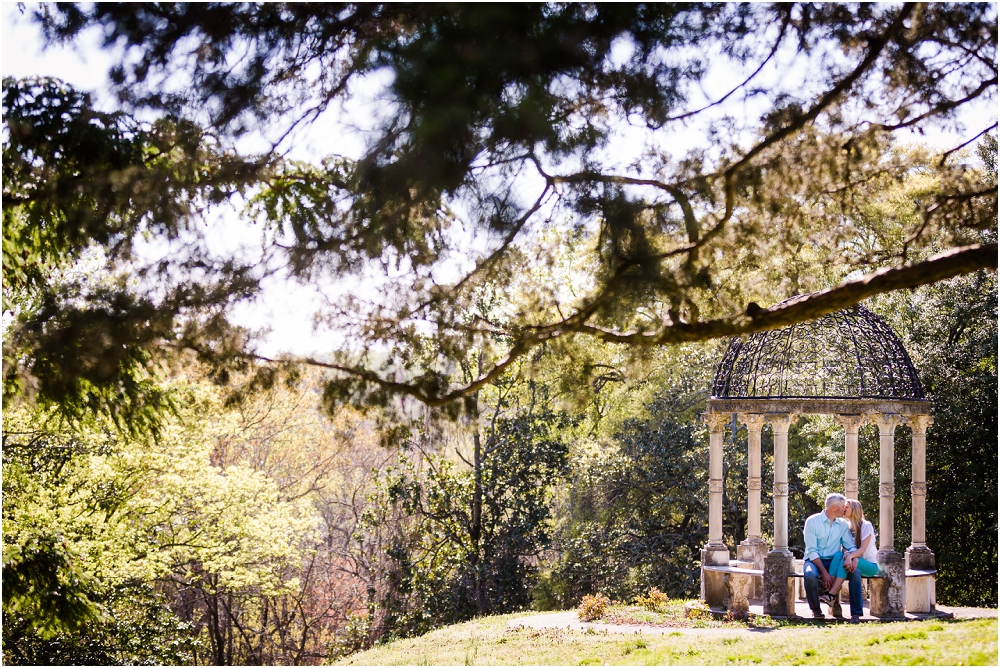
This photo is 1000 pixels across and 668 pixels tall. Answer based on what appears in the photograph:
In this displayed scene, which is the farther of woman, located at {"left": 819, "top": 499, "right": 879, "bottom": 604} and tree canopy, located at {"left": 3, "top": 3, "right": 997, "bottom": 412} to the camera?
woman, located at {"left": 819, "top": 499, "right": 879, "bottom": 604}

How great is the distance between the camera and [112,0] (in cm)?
510

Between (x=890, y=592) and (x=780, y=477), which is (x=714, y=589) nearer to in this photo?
(x=780, y=477)

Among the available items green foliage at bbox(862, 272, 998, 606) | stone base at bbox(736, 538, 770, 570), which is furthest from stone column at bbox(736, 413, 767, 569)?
green foliage at bbox(862, 272, 998, 606)

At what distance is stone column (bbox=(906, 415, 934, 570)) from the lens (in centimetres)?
1053

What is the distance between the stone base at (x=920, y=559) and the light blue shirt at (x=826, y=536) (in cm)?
136

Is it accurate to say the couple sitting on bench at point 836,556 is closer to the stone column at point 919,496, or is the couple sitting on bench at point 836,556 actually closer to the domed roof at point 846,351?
the stone column at point 919,496

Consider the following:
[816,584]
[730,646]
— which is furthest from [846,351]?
[730,646]

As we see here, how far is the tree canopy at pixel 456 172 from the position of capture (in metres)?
4.88

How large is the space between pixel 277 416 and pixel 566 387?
15568 mm

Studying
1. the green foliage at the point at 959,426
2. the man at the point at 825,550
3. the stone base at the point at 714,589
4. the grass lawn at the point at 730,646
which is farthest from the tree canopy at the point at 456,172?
the green foliage at the point at 959,426

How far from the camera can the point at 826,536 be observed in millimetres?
9758

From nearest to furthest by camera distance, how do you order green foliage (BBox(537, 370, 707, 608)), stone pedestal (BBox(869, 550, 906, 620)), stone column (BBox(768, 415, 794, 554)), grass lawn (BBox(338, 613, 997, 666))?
grass lawn (BBox(338, 613, 997, 666)), stone pedestal (BBox(869, 550, 906, 620)), stone column (BBox(768, 415, 794, 554)), green foliage (BBox(537, 370, 707, 608))

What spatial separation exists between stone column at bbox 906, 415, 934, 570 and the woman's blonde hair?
1007 millimetres

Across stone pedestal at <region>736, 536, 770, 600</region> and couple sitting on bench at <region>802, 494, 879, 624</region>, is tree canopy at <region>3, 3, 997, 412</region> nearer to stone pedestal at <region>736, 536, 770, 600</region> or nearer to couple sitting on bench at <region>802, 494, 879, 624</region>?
couple sitting on bench at <region>802, 494, 879, 624</region>
